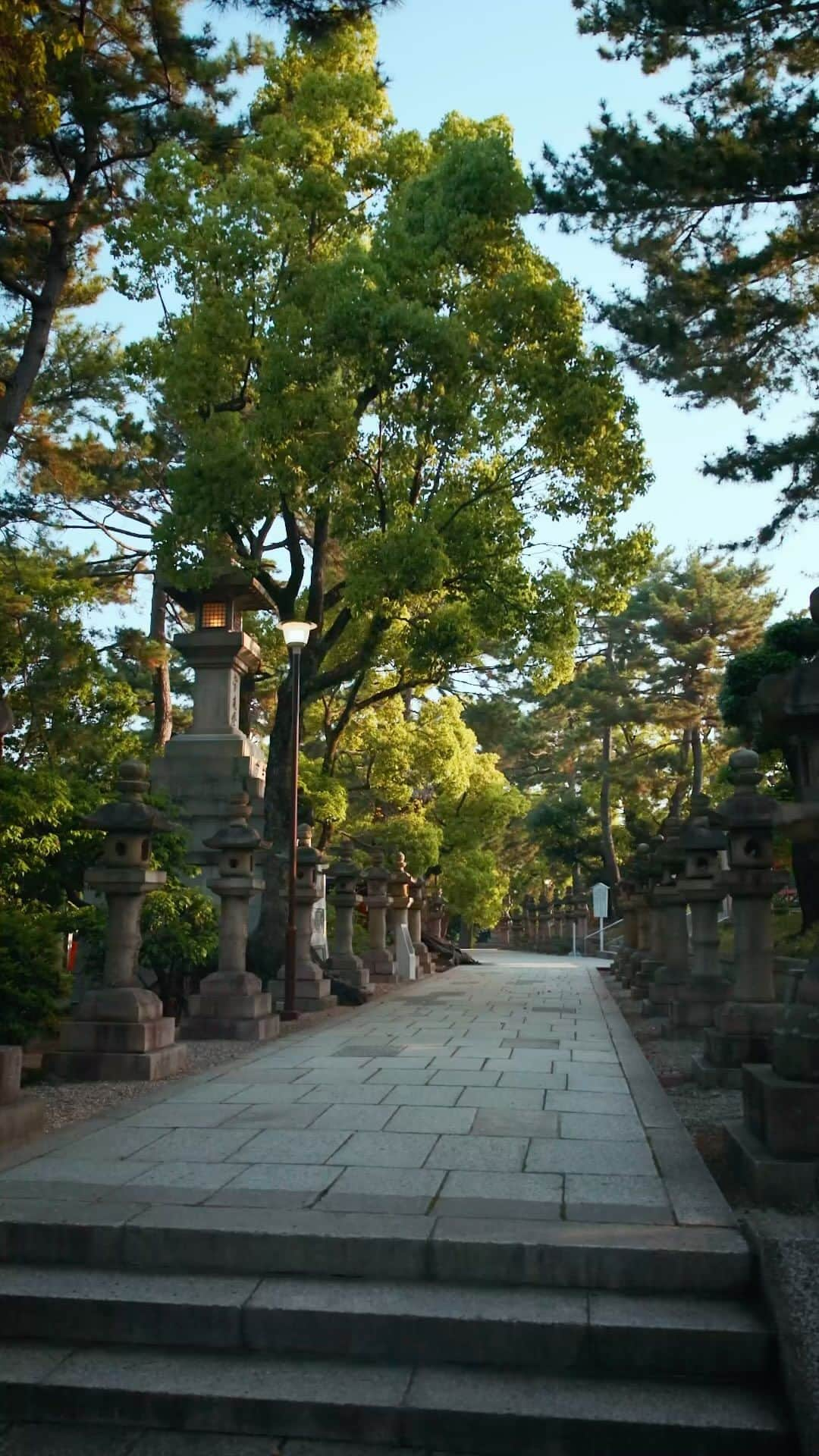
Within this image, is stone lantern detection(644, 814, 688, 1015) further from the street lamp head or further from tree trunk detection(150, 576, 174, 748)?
tree trunk detection(150, 576, 174, 748)

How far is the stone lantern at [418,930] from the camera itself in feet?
77.7

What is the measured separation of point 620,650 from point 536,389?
2451 cm

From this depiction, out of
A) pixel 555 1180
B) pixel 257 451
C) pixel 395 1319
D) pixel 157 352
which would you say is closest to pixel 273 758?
pixel 257 451

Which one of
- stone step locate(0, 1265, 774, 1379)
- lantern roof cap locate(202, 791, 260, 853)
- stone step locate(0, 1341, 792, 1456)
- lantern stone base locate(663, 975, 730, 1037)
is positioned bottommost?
stone step locate(0, 1341, 792, 1456)

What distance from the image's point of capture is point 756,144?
32.1 feet

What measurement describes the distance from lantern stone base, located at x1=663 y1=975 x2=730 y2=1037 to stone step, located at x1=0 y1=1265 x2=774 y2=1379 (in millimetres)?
6254

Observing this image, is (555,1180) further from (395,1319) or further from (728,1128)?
(395,1319)

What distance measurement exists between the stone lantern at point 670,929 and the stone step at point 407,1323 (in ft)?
27.2

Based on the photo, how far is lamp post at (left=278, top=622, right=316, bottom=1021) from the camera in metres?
11.9

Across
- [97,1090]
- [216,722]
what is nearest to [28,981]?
[97,1090]

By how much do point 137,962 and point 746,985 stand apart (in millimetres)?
5003

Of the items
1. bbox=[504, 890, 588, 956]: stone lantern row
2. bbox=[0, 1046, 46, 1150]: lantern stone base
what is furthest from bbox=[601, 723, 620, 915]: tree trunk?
bbox=[0, 1046, 46, 1150]: lantern stone base

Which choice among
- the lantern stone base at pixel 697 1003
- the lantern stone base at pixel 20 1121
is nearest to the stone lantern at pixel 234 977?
the lantern stone base at pixel 697 1003

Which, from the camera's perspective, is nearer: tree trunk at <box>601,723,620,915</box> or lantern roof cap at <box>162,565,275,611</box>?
lantern roof cap at <box>162,565,275,611</box>
